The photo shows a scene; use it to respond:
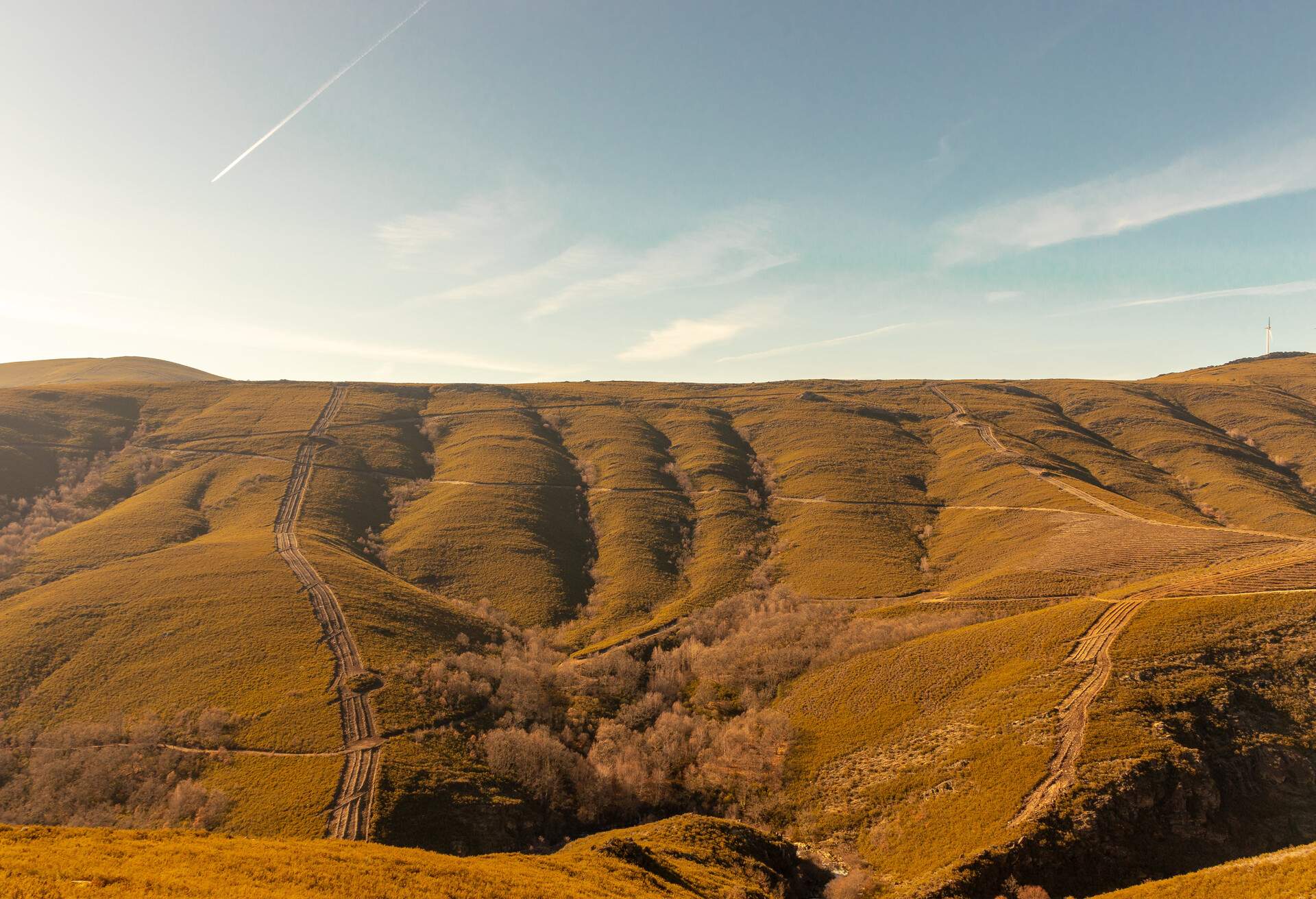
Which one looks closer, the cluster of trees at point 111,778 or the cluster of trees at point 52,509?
the cluster of trees at point 111,778

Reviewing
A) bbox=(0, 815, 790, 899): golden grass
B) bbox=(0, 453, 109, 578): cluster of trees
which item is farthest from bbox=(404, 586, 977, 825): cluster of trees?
bbox=(0, 453, 109, 578): cluster of trees

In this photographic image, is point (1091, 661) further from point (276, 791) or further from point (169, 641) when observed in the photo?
point (169, 641)

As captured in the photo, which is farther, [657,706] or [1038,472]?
[1038,472]

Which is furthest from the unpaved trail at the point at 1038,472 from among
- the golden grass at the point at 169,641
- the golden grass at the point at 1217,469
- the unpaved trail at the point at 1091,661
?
the golden grass at the point at 169,641

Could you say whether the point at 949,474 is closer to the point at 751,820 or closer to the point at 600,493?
the point at 600,493

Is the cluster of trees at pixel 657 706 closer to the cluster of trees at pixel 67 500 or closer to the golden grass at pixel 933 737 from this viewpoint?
the golden grass at pixel 933 737

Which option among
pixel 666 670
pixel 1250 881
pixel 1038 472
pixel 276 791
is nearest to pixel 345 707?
pixel 276 791
